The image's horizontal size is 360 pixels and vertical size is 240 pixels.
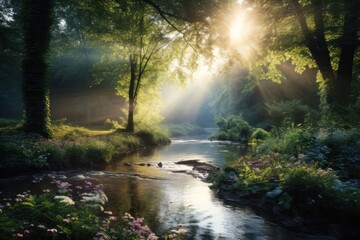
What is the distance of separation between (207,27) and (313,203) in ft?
19.5

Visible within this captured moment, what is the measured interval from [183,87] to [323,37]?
57.9ft

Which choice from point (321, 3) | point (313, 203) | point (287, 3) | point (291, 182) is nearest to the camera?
point (313, 203)

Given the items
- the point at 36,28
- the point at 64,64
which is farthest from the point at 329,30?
the point at 64,64

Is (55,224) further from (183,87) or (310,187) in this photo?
(183,87)

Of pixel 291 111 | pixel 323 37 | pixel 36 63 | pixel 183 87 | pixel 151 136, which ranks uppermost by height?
pixel 323 37

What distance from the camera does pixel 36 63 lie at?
1780 cm

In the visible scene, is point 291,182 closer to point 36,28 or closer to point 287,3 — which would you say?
point 287,3

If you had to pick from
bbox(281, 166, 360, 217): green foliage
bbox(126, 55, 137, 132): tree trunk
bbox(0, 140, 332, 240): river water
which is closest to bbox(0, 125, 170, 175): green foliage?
bbox(0, 140, 332, 240): river water

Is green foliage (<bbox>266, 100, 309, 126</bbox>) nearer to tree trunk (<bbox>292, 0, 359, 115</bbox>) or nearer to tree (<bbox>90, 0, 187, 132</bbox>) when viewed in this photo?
tree trunk (<bbox>292, 0, 359, 115</bbox>)

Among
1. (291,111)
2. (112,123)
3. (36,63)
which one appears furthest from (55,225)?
(112,123)

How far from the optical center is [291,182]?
8688mm

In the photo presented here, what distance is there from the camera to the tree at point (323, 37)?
1475 cm

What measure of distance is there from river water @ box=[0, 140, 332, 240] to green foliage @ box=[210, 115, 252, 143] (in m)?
24.2

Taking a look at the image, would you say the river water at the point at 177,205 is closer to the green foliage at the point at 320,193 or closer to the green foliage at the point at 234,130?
the green foliage at the point at 320,193
